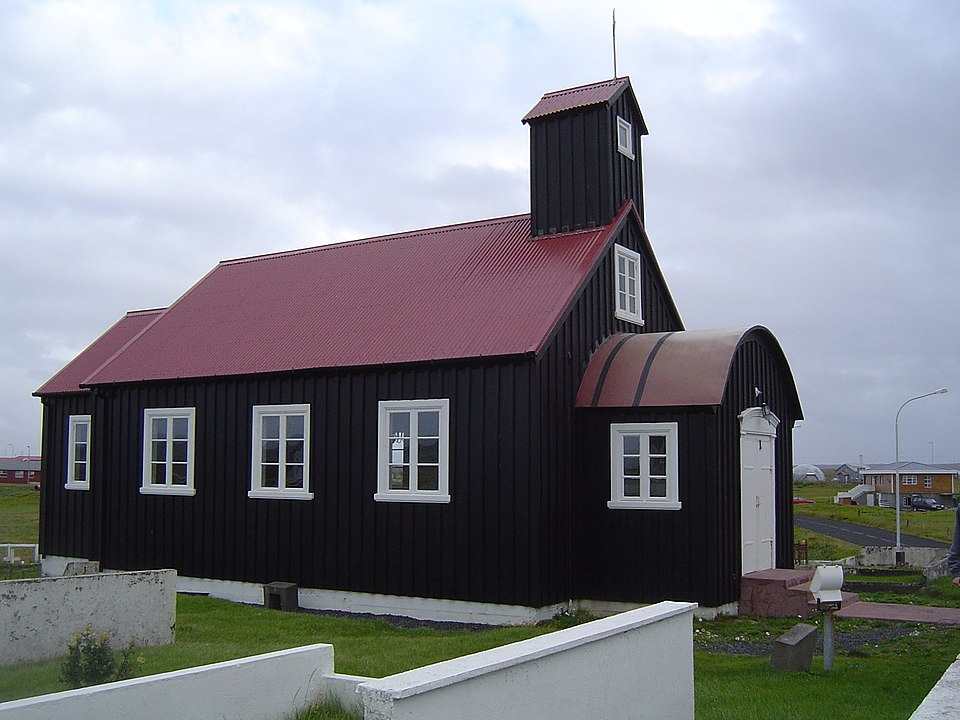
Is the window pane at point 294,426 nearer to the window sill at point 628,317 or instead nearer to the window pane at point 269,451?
the window pane at point 269,451

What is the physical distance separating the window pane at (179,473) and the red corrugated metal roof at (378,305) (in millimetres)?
1669

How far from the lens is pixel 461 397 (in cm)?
1483

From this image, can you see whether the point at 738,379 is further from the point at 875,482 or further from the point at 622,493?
the point at 875,482

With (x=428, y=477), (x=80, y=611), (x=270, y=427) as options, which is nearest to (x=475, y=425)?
(x=428, y=477)

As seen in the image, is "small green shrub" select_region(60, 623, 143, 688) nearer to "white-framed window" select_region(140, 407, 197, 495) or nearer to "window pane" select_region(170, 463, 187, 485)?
"white-framed window" select_region(140, 407, 197, 495)

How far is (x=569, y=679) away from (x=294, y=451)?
36.4 feet

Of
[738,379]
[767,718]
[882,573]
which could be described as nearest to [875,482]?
[882,573]

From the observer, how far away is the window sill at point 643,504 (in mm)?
14391

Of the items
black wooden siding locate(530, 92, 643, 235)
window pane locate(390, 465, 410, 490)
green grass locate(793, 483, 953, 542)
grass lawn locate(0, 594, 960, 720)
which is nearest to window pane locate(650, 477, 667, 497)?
grass lawn locate(0, 594, 960, 720)

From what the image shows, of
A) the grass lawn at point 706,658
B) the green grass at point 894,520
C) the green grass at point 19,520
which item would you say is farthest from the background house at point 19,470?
the grass lawn at point 706,658

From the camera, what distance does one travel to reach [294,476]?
16781mm

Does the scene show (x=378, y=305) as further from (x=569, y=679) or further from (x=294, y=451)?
(x=569, y=679)

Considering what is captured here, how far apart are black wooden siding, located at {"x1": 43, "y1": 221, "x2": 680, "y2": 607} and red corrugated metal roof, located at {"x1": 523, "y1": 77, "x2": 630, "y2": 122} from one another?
239cm

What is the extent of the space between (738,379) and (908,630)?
170 inches
